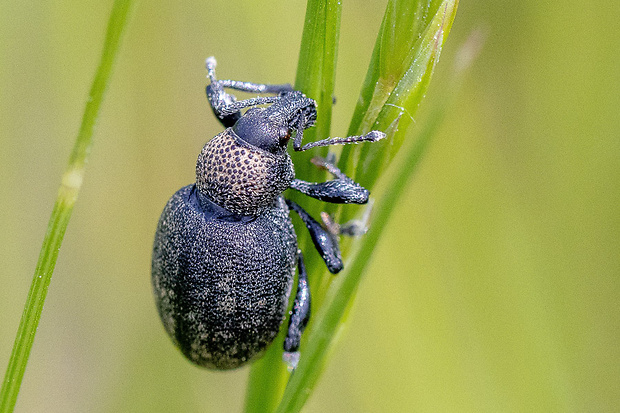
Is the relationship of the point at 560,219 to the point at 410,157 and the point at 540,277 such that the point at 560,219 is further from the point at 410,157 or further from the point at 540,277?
the point at 410,157

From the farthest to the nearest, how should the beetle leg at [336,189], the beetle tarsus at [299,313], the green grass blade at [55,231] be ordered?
the beetle tarsus at [299,313] → the beetle leg at [336,189] → the green grass blade at [55,231]

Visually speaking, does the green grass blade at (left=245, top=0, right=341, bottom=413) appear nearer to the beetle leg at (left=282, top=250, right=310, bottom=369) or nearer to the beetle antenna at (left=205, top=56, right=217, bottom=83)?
the beetle leg at (left=282, top=250, right=310, bottom=369)

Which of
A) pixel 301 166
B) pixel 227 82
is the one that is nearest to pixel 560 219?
pixel 301 166

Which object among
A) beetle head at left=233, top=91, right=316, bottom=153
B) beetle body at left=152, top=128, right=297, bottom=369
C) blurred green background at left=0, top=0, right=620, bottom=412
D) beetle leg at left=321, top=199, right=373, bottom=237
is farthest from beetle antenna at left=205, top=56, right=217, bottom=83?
beetle leg at left=321, top=199, right=373, bottom=237

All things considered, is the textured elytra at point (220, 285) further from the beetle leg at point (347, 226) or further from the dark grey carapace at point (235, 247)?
the beetle leg at point (347, 226)

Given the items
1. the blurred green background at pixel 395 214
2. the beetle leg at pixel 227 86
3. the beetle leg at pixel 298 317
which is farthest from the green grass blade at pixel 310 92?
the blurred green background at pixel 395 214
